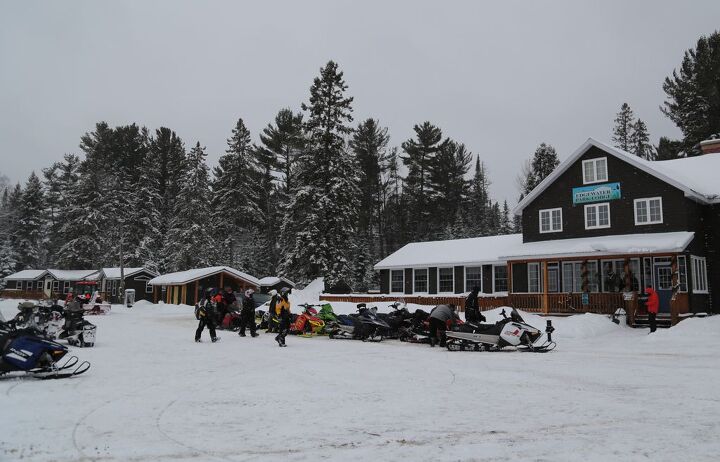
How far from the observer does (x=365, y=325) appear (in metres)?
18.2

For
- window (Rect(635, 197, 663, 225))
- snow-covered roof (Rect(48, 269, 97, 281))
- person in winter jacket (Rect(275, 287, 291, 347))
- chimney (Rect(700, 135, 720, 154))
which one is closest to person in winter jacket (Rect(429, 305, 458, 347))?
person in winter jacket (Rect(275, 287, 291, 347))

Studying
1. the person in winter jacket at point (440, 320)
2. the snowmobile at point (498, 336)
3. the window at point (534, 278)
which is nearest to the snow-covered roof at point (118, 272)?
the window at point (534, 278)

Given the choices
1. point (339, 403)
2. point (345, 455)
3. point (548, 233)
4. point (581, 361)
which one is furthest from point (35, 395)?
point (548, 233)

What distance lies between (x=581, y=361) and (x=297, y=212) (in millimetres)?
32387

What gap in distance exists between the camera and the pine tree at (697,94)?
42656 mm

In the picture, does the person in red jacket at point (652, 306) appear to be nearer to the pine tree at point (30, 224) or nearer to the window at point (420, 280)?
the window at point (420, 280)

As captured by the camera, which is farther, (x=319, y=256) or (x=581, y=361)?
(x=319, y=256)

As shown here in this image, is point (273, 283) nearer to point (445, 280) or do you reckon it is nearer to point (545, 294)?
point (445, 280)

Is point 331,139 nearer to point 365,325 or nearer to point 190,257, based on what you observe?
point 190,257

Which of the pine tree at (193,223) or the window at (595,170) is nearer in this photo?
the window at (595,170)

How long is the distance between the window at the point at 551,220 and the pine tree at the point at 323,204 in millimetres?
16394

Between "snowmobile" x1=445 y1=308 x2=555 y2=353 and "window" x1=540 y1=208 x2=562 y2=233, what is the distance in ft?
48.5

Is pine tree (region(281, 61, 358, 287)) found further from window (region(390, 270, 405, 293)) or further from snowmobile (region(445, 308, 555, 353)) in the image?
snowmobile (region(445, 308, 555, 353))

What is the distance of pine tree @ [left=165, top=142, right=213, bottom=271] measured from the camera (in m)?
56.4
